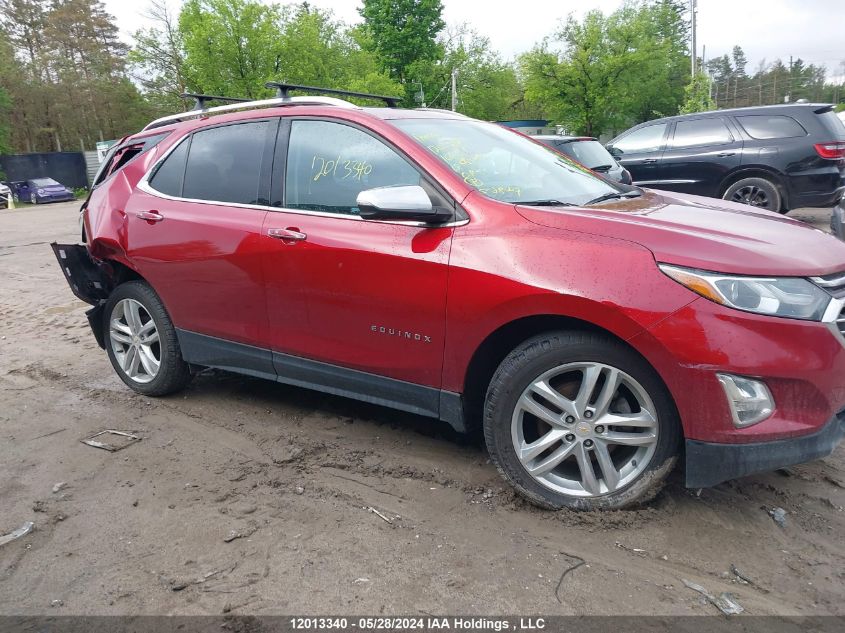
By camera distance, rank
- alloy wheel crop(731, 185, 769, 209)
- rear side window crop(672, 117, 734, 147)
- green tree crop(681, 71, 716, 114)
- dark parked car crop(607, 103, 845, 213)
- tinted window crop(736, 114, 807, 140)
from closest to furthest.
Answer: dark parked car crop(607, 103, 845, 213)
tinted window crop(736, 114, 807, 140)
alloy wheel crop(731, 185, 769, 209)
rear side window crop(672, 117, 734, 147)
green tree crop(681, 71, 716, 114)

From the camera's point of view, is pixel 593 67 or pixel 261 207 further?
pixel 593 67

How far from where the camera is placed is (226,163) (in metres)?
3.89

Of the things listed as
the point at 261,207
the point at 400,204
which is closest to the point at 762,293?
the point at 400,204

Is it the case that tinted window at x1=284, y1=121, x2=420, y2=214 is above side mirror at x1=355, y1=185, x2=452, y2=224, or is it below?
above

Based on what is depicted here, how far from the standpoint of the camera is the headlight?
2394mm

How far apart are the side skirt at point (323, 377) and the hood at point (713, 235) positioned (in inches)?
38.4

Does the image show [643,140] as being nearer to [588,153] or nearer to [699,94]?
[588,153]

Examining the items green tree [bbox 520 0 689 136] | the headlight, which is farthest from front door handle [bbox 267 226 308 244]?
green tree [bbox 520 0 689 136]

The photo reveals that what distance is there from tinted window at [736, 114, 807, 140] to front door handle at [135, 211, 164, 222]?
341 inches

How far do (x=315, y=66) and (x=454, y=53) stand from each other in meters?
25.8

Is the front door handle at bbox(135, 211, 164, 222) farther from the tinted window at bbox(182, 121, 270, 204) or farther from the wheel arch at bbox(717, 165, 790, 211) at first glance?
the wheel arch at bbox(717, 165, 790, 211)

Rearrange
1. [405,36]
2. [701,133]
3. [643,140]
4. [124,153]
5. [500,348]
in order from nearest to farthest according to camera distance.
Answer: [500,348] < [124,153] < [701,133] < [643,140] < [405,36]

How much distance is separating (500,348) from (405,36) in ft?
173

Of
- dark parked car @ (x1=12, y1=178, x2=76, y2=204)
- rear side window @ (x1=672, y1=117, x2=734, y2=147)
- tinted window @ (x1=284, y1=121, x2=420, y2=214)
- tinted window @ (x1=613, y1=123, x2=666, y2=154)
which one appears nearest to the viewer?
tinted window @ (x1=284, y1=121, x2=420, y2=214)
